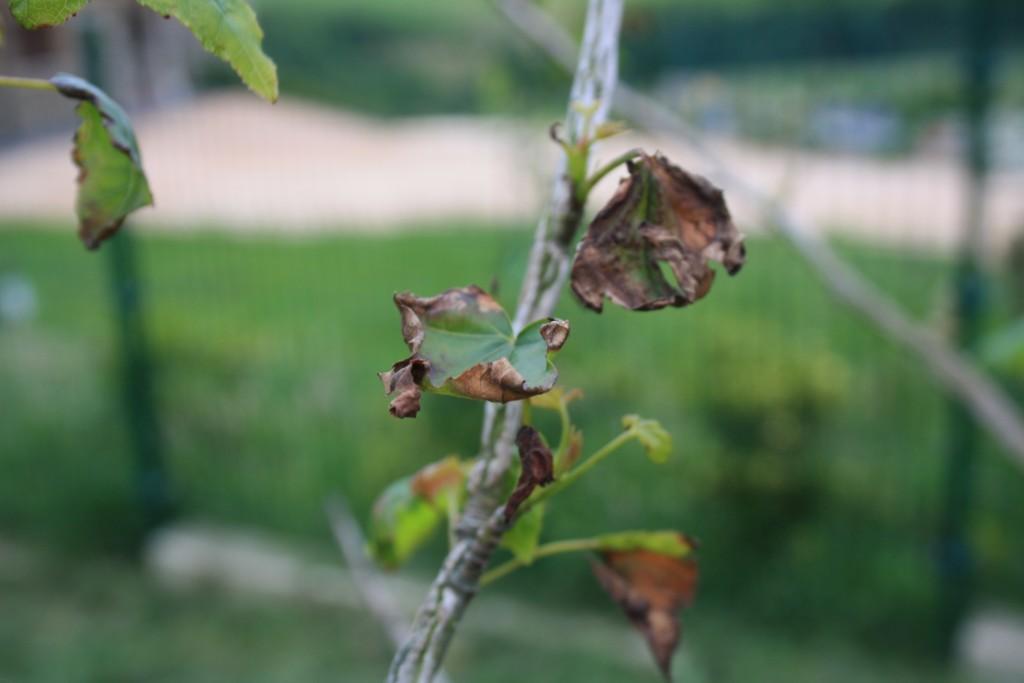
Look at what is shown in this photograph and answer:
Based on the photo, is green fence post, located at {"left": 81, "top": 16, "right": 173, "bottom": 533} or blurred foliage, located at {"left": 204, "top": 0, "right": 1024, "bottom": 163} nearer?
blurred foliage, located at {"left": 204, "top": 0, "right": 1024, "bottom": 163}

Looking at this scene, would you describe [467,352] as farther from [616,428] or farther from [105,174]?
[616,428]

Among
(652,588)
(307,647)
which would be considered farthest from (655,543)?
(307,647)

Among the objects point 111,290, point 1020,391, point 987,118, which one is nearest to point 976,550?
point 1020,391

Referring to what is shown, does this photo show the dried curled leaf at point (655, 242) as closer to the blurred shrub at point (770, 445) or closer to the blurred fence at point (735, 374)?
the blurred fence at point (735, 374)

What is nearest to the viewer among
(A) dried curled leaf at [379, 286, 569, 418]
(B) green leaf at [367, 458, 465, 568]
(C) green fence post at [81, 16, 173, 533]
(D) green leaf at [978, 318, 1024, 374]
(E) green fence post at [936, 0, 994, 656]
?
(A) dried curled leaf at [379, 286, 569, 418]

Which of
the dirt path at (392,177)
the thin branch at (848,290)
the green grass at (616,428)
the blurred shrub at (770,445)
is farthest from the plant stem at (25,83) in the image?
the blurred shrub at (770,445)

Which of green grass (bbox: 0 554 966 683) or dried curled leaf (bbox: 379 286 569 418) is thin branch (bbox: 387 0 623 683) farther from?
green grass (bbox: 0 554 966 683)

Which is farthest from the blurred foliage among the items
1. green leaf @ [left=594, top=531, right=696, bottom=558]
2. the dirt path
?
green leaf @ [left=594, top=531, right=696, bottom=558]
